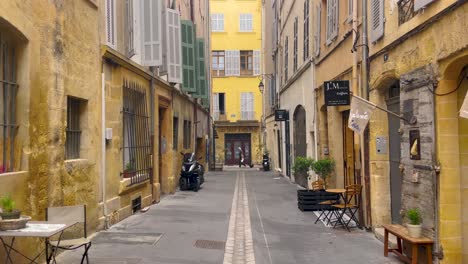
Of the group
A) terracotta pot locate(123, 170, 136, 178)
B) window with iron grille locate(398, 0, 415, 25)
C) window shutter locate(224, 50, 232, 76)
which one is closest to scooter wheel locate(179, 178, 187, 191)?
terracotta pot locate(123, 170, 136, 178)

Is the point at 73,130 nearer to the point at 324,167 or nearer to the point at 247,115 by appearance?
the point at 324,167

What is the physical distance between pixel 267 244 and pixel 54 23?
447cm

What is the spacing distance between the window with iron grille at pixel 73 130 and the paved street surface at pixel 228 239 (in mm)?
1422

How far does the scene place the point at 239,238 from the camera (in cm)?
862

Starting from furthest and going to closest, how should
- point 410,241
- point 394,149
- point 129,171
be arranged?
point 129,171
point 394,149
point 410,241

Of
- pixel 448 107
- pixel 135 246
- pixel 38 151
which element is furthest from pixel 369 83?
pixel 38 151

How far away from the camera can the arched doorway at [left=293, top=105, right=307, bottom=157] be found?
17281 millimetres

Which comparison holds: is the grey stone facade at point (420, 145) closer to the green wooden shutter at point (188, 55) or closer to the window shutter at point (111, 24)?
the window shutter at point (111, 24)

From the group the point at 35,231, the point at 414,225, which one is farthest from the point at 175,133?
the point at 35,231

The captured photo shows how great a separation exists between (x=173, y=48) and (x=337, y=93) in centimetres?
591

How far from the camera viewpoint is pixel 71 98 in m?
7.88

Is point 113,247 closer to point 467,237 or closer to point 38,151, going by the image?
point 38,151

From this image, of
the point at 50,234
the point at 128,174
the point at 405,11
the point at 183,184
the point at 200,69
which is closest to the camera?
the point at 50,234

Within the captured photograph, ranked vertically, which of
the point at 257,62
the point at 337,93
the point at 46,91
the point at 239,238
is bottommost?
the point at 239,238
